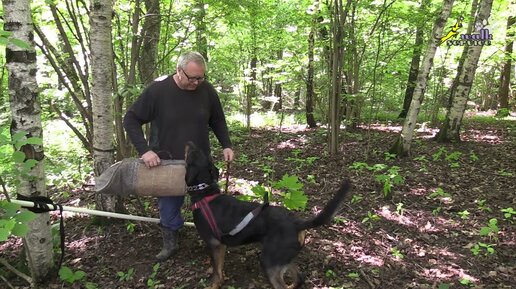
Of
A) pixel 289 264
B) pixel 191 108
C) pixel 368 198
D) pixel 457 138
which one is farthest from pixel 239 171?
pixel 457 138

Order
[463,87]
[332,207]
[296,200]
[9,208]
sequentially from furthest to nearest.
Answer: [463,87]
[296,200]
[332,207]
[9,208]

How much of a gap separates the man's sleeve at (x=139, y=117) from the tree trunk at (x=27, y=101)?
823 millimetres

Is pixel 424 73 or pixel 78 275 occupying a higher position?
pixel 424 73

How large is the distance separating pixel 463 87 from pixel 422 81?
2060 mm

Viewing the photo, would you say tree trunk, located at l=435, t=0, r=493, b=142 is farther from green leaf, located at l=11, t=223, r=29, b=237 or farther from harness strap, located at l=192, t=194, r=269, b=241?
green leaf, located at l=11, t=223, r=29, b=237

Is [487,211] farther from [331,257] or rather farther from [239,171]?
[239,171]

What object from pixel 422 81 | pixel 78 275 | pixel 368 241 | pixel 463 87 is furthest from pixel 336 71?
pixel 78 275

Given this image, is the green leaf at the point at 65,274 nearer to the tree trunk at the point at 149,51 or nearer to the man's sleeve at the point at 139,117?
the man's sleeve at the point at 139,117

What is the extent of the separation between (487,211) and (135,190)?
16.4 ft

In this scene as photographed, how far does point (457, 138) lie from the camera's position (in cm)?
923

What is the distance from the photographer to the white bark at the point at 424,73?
7.14 metres

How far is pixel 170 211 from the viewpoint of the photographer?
3.96 metres

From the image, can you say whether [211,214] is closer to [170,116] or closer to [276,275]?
[276,275]

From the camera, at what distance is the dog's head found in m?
3.46
